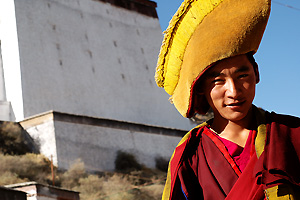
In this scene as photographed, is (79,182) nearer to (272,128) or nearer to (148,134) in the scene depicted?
(148,134)

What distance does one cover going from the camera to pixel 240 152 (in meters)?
2.41

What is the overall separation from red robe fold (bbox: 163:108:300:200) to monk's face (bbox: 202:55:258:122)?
3.7 inches

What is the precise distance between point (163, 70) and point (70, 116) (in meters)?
19.4

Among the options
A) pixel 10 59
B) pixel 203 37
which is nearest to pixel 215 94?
pixel 203 37

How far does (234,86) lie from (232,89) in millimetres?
Answer: 14

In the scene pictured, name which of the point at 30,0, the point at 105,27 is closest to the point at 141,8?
the point at 105,27

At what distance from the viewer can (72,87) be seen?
2581 cm

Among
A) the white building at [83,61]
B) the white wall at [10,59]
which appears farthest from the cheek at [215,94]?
the white wall at [10,59]

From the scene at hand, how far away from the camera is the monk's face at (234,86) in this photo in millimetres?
2377

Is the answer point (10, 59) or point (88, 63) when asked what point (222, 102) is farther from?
point (88, 63)

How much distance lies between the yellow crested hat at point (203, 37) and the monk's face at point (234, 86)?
0.06 meters

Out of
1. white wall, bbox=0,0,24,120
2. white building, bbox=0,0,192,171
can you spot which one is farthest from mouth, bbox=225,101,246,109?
white wall, bbox=0,0,24,120

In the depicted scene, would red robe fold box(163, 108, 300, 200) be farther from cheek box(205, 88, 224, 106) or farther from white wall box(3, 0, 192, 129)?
white wall box(3, 0, 192, 129)

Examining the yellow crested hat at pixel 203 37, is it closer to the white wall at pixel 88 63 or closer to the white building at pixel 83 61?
the white building at pixel 83 61
